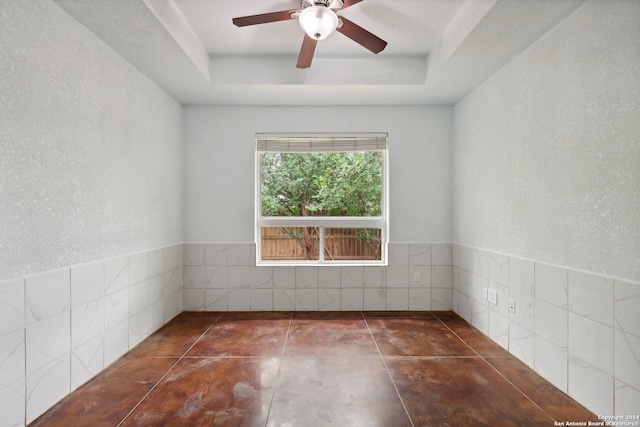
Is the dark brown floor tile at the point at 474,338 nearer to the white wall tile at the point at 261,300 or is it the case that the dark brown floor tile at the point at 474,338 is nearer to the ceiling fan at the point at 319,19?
the white wall tile at the point at 261,300

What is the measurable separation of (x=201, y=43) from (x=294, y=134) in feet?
3.87

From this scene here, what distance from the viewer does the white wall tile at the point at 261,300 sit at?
11.1 ft

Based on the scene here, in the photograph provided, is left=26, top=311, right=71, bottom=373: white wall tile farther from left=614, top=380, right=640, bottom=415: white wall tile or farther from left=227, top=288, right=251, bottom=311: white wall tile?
left=614, top=380, right=640, bottom=415: white wall tile

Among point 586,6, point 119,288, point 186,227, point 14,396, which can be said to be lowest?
point 14,396

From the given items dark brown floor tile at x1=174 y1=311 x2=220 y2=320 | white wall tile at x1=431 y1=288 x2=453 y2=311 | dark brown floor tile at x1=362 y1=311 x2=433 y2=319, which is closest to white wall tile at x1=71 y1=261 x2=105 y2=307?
dark brown floor tile at x1=174 y1=311 x2=220 y2=320

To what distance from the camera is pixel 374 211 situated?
3504 millimetres

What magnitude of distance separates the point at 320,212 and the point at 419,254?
3.69ft

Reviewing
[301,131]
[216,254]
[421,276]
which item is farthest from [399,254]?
[216,254]

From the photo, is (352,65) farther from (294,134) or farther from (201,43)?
(201,43)

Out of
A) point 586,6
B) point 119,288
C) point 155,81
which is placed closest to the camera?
point 586,6

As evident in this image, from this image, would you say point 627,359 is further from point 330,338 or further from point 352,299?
point 352,299

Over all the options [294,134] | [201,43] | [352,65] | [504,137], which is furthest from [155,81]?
[504,137]

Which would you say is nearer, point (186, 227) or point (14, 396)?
point (14, 396)

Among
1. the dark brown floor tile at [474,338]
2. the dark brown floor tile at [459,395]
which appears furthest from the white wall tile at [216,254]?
the dark brown floor tile at [474,338]
